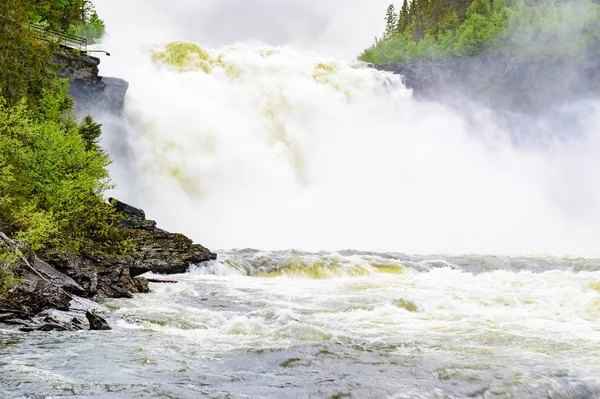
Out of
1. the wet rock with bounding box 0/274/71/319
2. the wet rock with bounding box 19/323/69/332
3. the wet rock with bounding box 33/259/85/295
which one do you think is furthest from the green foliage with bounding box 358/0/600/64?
the wet rock with bounding box 19/323/69/332

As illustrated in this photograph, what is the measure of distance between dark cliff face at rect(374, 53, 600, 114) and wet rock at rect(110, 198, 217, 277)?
162ft

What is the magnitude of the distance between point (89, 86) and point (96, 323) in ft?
103

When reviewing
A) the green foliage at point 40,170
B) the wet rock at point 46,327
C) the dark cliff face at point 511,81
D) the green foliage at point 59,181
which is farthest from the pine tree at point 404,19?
the wet rock at point 46,327

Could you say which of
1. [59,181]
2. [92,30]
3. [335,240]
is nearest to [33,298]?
[59,181]

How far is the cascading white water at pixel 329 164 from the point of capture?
45406mm

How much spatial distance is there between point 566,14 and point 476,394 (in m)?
88.1

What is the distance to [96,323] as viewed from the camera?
12.9 meters

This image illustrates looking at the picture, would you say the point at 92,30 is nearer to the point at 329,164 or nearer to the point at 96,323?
the point at 329,164

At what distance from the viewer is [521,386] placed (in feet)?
30.3

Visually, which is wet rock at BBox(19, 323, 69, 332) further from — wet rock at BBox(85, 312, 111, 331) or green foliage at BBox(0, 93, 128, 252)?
green foliage at BBox(0, 93, 128, 252)

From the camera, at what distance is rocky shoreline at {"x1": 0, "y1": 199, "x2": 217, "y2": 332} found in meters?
12.9

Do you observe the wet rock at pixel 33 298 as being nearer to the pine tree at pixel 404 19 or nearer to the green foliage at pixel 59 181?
the green foliage at pixel 59 181

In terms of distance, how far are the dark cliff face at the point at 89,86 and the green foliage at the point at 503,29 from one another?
177 feet

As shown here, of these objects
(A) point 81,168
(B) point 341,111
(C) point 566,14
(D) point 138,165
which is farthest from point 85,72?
(C) point 566,14
